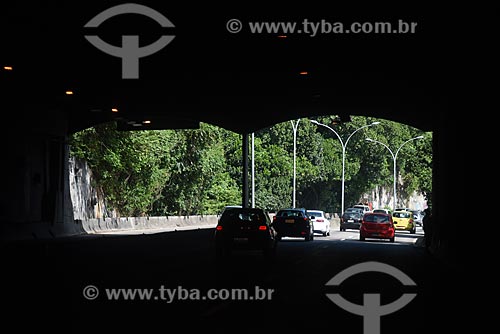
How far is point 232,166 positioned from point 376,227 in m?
50.1

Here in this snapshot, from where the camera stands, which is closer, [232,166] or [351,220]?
[351,220]

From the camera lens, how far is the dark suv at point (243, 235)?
91.7 feet

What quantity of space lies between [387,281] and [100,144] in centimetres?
4508

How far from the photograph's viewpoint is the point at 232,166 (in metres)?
96.4

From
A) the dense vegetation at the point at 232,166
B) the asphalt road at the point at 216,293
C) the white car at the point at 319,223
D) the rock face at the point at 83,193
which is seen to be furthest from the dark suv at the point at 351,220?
the asphalt road at the point at 216,293

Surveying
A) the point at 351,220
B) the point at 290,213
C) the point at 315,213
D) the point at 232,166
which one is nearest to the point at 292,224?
the point at 290,213

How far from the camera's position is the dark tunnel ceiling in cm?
2025

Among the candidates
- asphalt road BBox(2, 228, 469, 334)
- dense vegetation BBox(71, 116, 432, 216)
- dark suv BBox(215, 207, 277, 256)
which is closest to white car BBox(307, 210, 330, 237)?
dense vegetation BBox(71, 116, 432, 216)

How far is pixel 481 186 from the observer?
23766 mm

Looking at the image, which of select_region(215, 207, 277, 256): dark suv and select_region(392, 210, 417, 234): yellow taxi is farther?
select_region(392, 210, 417, 234): yellow taxi

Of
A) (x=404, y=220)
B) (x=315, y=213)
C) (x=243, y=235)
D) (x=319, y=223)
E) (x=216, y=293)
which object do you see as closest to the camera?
(x=216, y=293)

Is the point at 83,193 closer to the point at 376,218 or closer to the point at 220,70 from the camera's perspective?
the point at 376,218

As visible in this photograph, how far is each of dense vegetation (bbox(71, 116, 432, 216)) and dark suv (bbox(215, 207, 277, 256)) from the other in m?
35.0

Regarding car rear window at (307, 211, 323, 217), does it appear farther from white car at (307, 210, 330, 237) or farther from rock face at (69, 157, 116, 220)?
rock face at (69, 157, 116, 220)
